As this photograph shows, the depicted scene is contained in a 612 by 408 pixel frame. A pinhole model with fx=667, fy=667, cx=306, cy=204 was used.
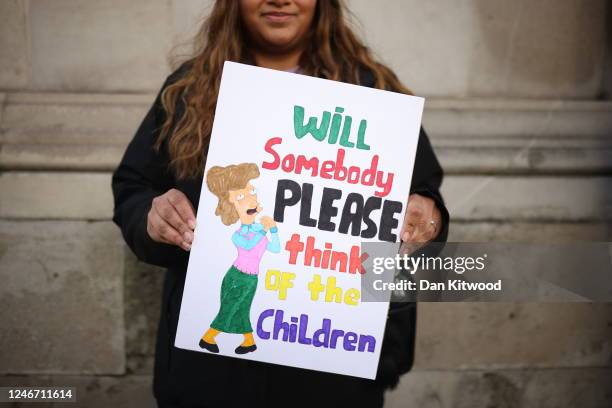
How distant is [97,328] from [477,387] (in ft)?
4.77

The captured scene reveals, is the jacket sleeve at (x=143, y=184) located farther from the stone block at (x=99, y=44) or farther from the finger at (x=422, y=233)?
the stone block at (x=99, y=44)

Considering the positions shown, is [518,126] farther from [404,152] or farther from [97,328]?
[97,328]

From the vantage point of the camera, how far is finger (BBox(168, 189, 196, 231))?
4.85ft

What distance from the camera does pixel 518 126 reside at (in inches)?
98.7

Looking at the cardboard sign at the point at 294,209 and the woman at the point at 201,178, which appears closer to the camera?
the cardboard sign at the point at 294,209

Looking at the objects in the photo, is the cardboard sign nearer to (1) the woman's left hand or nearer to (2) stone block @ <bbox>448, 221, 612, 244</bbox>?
(1) the woman's left hand

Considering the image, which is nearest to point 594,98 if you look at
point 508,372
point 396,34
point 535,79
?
point 535,79

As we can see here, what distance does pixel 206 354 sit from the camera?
64.5 inches

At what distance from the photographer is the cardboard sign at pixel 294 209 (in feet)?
4.77

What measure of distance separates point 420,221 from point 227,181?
471 mm

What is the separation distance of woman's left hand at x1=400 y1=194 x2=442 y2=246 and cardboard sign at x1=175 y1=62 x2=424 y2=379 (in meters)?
0.11

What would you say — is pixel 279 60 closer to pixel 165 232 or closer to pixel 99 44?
pixel 165 232

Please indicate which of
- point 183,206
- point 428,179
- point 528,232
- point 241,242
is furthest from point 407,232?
point 528,232

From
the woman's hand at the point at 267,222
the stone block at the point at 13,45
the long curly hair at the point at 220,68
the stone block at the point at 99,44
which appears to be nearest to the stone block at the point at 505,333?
the long curly hair at the point at 220,68
